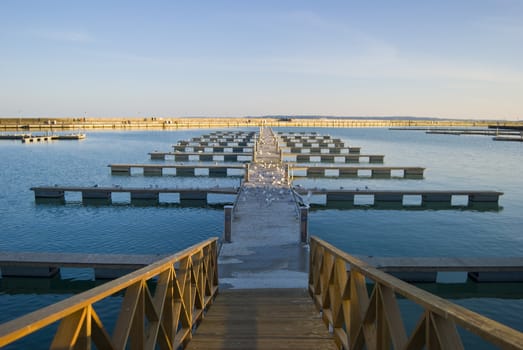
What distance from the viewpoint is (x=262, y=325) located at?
5453mm

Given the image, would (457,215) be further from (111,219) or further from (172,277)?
(172,277)

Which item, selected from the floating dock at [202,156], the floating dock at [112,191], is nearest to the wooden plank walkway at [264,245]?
the floating dock at [112,191]

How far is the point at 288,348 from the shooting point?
475 cm

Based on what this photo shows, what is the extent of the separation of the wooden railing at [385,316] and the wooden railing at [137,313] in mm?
1996

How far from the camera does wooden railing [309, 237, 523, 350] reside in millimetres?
2354

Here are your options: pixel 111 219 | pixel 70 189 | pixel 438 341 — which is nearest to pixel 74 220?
pixel 111 219

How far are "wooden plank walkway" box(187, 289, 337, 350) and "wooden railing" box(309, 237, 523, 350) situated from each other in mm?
271

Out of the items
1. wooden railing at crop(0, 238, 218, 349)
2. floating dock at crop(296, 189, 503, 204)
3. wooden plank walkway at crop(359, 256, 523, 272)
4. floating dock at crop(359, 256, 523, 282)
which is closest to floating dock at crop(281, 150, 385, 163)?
floating dock at crop(296, 189, 503, 204)

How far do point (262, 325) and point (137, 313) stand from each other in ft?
7.67

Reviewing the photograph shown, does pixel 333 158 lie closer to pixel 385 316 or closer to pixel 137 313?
pixel 385 316

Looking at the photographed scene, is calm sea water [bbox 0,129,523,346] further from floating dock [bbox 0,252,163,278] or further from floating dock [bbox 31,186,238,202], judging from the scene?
floating dock [bbox 31,186,238,202]

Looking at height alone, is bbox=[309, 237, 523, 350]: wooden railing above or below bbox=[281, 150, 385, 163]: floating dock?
above

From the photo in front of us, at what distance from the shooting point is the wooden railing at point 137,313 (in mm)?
2442

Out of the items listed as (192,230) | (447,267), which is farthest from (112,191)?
(447,267)
